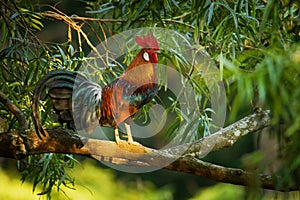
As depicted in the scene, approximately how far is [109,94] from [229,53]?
0.44 m

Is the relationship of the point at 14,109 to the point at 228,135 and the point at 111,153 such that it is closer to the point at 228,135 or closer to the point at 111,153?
the point at 111,153

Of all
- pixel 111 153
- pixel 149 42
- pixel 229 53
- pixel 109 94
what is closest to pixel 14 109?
pixel 111 153

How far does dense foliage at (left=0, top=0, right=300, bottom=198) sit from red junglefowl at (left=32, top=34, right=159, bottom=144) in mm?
70

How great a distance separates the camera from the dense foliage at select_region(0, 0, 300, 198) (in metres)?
1.06

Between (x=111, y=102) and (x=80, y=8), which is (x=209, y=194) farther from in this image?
(x=111, y=102)

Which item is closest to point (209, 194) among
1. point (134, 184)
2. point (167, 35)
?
point (134, 184)

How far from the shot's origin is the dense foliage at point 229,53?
1.06 m

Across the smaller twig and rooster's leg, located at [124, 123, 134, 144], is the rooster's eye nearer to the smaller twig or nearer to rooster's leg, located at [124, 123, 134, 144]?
rooster's leg, located at [124, 123, 134, 144]

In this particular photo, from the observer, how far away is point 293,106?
107cm

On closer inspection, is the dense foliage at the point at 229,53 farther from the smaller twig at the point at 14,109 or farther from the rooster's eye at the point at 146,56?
the smaller twig at the point at 14,109

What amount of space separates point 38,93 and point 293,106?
1.04 metres

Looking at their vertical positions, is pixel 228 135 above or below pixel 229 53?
below

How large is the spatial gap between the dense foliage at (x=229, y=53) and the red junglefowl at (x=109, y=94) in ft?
0.23

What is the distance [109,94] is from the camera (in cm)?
224
